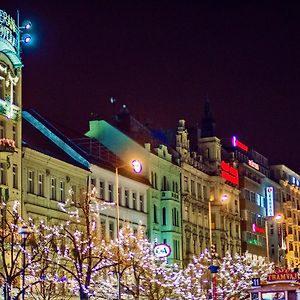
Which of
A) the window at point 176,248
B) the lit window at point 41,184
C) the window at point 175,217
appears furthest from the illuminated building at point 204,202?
the lit window at point 41,184

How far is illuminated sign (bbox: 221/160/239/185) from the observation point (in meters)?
120

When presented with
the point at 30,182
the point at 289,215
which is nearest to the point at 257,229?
the point at 289,215

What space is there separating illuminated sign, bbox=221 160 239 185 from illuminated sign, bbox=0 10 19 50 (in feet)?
178

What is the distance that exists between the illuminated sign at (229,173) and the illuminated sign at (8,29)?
178ft

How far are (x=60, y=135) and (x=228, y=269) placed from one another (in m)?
25.7

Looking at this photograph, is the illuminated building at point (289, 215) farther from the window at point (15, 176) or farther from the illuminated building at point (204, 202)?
the window at point (15, 176)

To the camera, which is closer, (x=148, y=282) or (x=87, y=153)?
(x=148, y=282)

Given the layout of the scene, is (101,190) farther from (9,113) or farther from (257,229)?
(257,229)

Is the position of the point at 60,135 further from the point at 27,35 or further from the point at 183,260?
the point at 183,260

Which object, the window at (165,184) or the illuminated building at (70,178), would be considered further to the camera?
the window at (165,184)

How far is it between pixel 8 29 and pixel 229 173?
59.8 meters

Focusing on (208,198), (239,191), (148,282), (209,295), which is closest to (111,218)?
(209,295)

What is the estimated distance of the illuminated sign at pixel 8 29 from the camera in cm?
6725

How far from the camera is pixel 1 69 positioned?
67438 mm
